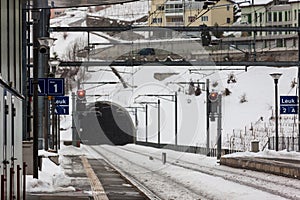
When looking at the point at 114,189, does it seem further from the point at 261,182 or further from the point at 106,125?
the point at 106,125

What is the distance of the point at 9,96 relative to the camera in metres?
12.8

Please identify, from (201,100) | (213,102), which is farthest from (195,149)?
(201,100)

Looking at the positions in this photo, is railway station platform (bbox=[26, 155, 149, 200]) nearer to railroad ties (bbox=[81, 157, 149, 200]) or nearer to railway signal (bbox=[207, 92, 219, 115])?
railroad ties (bbox=[81, 157, 149, 200])

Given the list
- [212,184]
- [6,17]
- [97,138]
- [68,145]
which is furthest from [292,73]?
[6,17]

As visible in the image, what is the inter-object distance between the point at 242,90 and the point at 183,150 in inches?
1528

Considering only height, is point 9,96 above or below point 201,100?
above

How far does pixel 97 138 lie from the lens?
82.9 m

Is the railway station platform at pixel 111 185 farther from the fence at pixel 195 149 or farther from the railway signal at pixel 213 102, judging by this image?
the fence at pixel 195 149

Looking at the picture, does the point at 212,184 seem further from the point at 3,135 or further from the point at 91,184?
the point at 3,135

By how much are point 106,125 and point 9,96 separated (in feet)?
220

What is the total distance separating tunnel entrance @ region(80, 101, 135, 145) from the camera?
3061 inches

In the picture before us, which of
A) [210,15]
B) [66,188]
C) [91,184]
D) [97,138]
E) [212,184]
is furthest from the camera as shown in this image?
[97,138]

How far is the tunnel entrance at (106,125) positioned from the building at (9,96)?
59289 millimetres

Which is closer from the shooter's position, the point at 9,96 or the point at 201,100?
the point at 9,96
